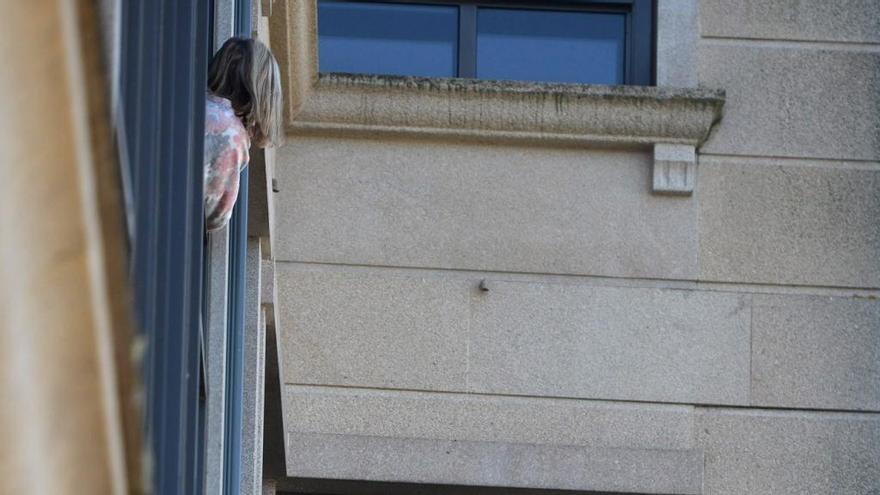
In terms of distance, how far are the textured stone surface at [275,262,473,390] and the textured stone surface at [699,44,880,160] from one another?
185cm

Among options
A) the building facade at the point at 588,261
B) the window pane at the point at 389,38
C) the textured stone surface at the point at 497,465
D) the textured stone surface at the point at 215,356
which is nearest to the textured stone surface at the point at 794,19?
the building facade at the point at 588,261

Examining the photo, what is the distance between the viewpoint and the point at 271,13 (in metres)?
7.69

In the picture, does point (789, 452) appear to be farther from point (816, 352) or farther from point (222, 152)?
point (222, 152)

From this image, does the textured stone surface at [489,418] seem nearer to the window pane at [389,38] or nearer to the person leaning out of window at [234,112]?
the window pane at [389,38]

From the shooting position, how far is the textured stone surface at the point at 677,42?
1060 centimetres

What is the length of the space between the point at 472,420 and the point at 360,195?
1.43m

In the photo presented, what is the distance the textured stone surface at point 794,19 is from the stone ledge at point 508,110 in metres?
0.55

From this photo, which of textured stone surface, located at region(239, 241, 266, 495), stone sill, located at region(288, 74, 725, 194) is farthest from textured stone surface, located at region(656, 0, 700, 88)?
textured stone surface, located at region(239, 241, 266, 495)

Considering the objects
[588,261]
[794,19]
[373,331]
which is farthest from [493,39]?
[373,331]

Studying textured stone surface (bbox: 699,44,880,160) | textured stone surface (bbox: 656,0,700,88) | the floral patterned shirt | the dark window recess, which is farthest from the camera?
the dark window recess

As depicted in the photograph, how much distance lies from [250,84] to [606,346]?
596 centimetres

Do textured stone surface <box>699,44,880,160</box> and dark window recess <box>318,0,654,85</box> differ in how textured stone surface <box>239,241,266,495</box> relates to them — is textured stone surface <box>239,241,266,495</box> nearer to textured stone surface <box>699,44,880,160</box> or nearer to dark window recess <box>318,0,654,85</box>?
dark window recess <box>318,0,654,85</box>

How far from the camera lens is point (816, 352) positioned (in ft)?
33.3

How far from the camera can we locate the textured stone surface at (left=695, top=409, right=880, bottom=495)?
10.0m
